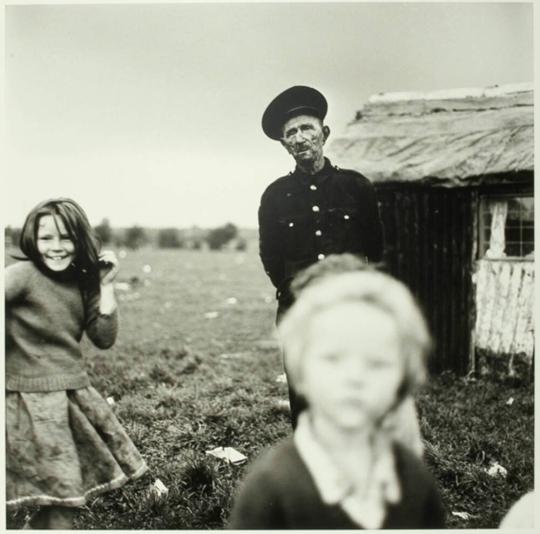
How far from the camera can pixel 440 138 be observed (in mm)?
3592

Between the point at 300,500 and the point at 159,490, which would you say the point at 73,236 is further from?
the point at 300,500

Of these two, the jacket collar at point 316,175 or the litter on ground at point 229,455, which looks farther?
the litter on ground at point 229,455

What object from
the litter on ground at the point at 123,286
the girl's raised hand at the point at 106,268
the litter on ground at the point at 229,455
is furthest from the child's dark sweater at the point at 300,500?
the litter on ground at the point at 123,286

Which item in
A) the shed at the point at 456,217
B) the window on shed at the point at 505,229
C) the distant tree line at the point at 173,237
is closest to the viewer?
the distant tree line at the point at 173,237

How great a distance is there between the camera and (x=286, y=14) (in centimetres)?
272

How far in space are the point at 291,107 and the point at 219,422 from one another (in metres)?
1.52

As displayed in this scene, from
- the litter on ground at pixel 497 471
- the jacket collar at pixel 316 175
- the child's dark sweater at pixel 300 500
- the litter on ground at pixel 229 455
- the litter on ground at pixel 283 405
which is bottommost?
the litter on ground at pixel 497 471

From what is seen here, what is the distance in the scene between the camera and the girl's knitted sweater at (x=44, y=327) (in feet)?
7.64

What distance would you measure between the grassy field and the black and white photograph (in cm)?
A: 1

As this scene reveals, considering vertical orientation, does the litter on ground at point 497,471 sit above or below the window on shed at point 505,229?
below

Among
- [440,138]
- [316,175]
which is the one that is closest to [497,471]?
[316,175]

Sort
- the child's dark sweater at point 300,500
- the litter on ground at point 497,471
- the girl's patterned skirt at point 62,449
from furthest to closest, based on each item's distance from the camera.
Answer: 1. the litter on ground at point 497,471
2. the girl's patterned skirt at point 62,449
3. the child's dark sweater at point 300,500

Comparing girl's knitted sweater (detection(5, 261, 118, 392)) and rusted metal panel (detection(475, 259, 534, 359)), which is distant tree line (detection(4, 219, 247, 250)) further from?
rusted metal panel (detection(475, 259, 534, 359))

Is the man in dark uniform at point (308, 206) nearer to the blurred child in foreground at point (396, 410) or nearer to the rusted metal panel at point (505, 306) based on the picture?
the blurred child in foreground at point (396, 410)
